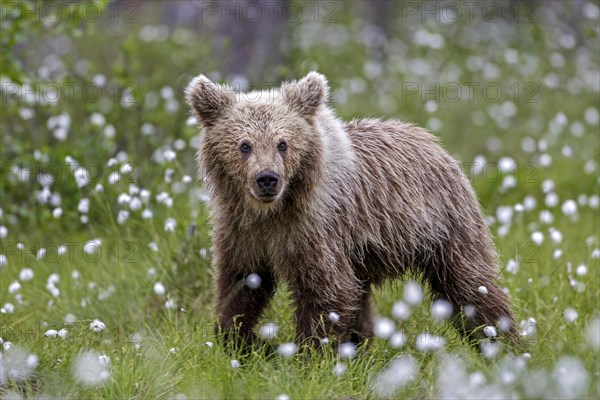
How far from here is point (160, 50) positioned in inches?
384

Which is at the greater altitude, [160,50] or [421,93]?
[160,50]

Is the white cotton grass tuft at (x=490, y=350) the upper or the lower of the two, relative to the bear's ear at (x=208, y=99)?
lower

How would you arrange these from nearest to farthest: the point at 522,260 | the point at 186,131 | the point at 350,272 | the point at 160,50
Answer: the point at 350,272 < the point at 522,260 < the point at 186,131 < the point at 160,50

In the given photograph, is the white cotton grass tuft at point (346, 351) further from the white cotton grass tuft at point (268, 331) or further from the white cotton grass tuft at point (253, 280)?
the white cotton grass tuft at point (253, 280)

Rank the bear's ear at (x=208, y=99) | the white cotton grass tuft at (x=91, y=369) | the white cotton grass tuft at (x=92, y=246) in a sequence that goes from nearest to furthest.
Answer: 1. the white cotton grass tuft at (x=91, y=369)
2. the bear's ear at (x=208, y=99)
3. the white cotton grass tuft at (x=92, y=246)

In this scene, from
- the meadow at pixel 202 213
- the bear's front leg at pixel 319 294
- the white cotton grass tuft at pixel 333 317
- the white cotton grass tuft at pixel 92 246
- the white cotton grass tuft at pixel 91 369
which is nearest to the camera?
the white cotton grass tuft at pixel 91 369

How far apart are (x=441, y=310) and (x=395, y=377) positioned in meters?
0.36

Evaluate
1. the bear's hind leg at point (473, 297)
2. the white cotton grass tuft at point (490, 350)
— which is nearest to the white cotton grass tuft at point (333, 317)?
the white cotton grass tuft at point (490, 350)

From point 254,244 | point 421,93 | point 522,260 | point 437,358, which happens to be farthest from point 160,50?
point 437,358

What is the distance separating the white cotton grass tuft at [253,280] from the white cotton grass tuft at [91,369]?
2.76 feet

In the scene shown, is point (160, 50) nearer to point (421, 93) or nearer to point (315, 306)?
point (421, 93)

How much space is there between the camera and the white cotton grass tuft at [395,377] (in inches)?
163

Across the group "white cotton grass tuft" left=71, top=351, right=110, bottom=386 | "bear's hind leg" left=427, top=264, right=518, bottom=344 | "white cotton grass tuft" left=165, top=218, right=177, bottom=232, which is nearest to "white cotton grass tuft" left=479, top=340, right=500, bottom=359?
"bear's hind leg" left=427, top=264, right=518, bottom=344

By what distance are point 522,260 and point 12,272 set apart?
3.49m
